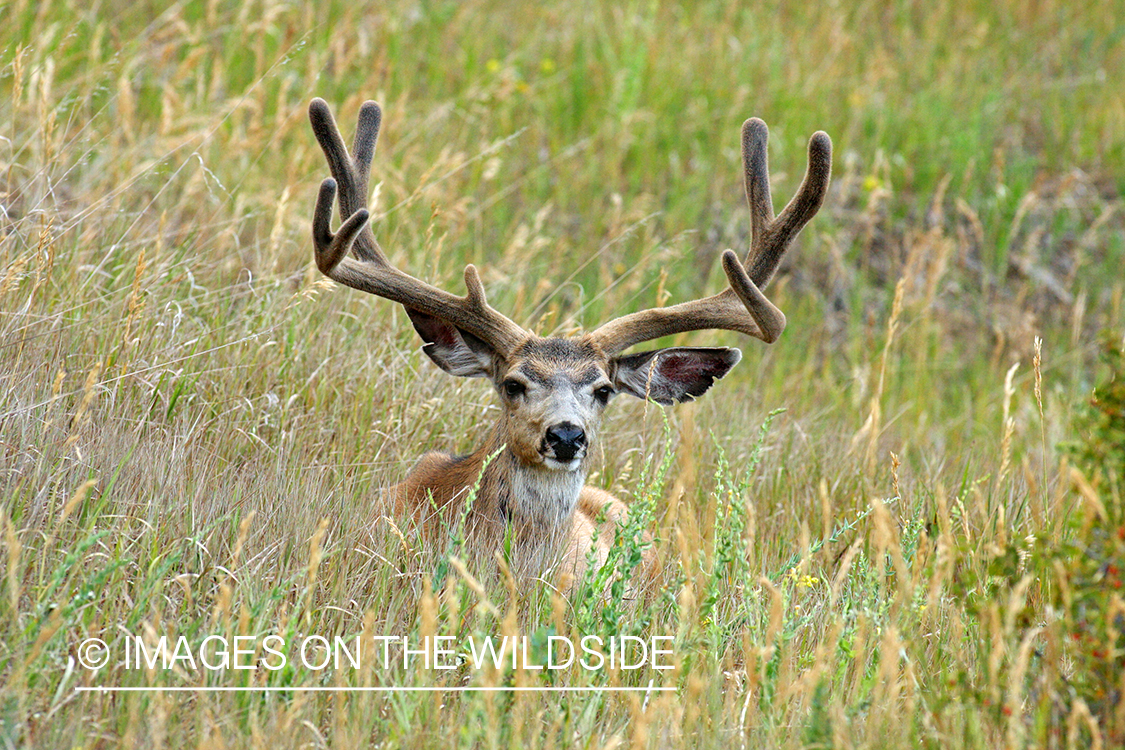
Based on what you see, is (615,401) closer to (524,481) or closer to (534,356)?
(534,356)

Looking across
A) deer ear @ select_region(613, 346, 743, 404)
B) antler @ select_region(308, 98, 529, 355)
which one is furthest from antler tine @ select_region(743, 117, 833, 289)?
antler @ select_region(308, 98, 529, 355)

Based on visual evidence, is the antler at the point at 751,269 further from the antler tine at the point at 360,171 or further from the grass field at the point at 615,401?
the antler tine at the point at 360,171

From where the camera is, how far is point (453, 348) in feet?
17.3

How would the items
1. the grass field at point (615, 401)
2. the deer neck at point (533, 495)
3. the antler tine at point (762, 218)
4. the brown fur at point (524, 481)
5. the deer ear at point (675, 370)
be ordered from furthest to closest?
the deer ear at point (675, 370) → the antler tine at point (762, 218) → the deer neck at point (533, 495) → the brown fur at point (524, 481) → the grass field at point (615, 401)

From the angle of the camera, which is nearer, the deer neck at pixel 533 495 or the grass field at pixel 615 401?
the grass field at pixel 615 401

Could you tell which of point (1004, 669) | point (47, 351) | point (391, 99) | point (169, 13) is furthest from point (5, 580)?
point (391, 99)

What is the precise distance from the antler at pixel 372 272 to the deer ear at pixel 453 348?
2.2 inches

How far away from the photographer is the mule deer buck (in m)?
4.79

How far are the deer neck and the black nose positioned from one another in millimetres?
206

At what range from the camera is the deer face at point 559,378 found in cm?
478

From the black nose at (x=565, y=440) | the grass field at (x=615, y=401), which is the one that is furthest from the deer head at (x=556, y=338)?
the grass field at (x=615, y=401)

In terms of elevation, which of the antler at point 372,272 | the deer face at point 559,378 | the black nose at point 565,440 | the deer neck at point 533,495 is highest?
the antler at point 372,272

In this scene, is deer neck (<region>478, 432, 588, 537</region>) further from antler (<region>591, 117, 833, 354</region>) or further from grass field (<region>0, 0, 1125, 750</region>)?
antler (<region>591, 117, 833, 354</region>)

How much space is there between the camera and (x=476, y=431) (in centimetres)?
602
